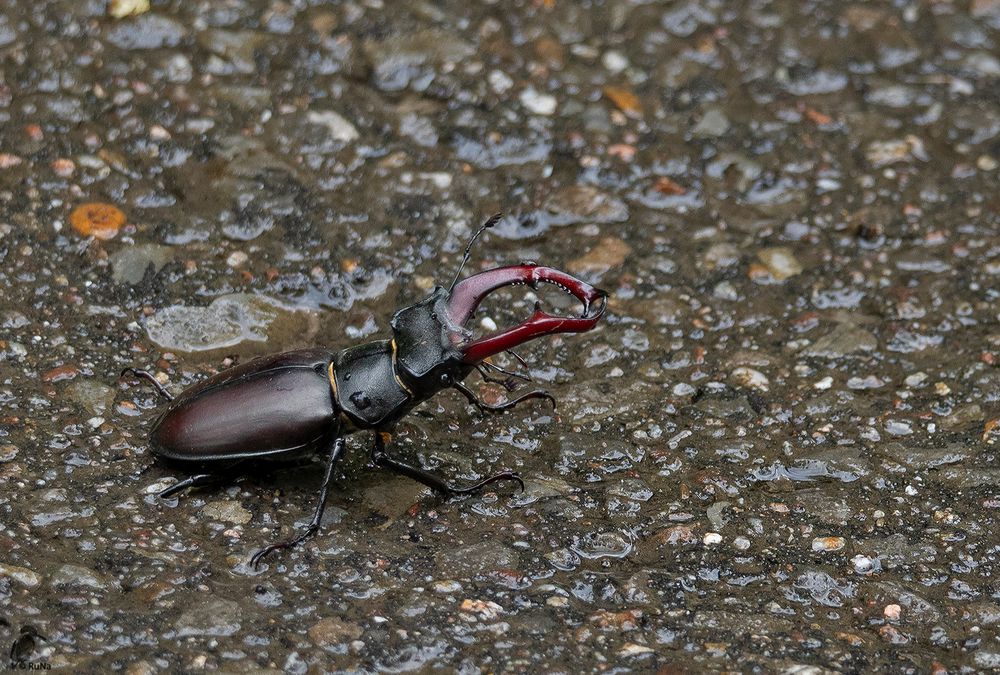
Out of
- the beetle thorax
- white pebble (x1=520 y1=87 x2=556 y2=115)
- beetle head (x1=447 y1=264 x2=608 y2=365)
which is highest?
beetle head (x1=447 y1=264 x2=608 y2=365)

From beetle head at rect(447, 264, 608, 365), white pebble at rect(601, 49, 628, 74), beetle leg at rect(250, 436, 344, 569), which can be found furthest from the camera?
white pebble at rect(601, 49, 628, 74)

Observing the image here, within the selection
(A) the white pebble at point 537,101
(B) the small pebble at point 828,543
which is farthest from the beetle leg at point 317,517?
(A) the white pebble at point 537,101

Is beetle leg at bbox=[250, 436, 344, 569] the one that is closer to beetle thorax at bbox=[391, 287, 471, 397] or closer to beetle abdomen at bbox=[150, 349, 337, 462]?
beetle abdomen at bbox=[150, 349, 337, 462]

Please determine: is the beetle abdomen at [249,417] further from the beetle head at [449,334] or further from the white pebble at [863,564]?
the white pebble at [863,564]

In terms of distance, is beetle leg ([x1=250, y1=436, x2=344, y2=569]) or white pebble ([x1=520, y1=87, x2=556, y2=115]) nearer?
beetle leg ([x1=250, y1=436, x2=344, y2=569])

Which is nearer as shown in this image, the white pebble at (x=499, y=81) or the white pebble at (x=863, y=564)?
the white pebble at (x=863, y=564)

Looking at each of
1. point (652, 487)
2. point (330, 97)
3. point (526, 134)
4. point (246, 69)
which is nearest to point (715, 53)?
point (526, 134)

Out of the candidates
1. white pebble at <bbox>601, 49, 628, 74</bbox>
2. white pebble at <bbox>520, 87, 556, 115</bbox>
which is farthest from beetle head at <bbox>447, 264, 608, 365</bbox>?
white pebble at <bbox>601, 49, 628, 74</bbox>

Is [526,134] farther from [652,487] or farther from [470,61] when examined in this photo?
[652,487]
